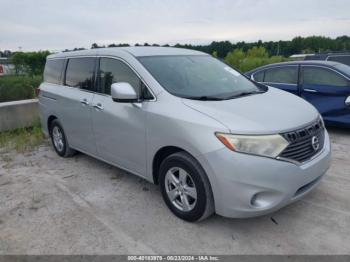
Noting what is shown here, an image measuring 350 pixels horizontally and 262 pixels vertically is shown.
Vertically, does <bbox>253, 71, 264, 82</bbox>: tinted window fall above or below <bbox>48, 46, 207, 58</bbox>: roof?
below

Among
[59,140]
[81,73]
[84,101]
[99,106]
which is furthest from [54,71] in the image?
[99,106]

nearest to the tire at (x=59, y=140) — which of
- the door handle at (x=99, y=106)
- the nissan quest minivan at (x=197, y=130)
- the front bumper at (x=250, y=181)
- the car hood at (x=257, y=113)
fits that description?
the nissan quest minivan at (x=197, y=130)

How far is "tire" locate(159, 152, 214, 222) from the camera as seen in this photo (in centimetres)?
297

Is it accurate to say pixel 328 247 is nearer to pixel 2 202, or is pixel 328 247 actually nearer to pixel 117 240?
pixel 117 240

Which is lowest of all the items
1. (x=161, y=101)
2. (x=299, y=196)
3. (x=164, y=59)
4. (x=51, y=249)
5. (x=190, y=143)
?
(x=51, y=249)

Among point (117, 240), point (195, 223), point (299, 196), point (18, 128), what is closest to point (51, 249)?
point (117, 240)

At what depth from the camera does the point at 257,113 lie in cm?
303

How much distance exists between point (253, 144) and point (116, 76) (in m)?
2.01

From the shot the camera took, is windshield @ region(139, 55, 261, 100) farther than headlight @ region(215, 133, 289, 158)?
Yes

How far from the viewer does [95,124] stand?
4227 millimetres

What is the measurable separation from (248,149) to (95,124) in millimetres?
2247

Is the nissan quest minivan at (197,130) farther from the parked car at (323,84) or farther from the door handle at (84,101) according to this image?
the parked car at (323,84)

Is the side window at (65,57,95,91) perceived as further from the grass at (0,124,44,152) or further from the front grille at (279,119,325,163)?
the front grille at (279,119,325,163)

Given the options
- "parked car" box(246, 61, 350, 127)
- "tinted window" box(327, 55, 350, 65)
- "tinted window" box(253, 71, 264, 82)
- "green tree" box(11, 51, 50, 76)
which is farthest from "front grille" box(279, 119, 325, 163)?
"green tree" box(11, 51, 50, 76)
